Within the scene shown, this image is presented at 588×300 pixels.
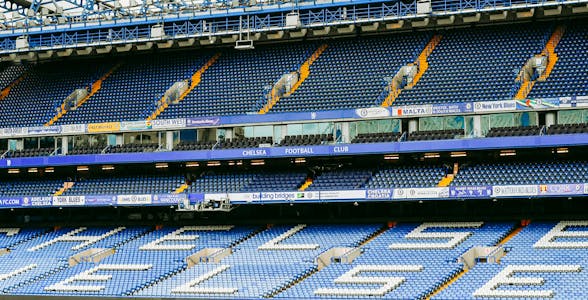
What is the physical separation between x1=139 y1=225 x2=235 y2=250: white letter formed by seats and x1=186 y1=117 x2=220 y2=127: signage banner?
569cm

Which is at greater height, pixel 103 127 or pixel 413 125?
pixel 103 127

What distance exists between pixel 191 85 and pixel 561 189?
23.4 meters

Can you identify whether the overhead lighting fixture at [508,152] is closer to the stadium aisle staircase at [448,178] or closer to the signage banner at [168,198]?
the stadium aisle staircase at [448,178]

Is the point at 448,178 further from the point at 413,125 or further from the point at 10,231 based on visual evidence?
the point at 10,231

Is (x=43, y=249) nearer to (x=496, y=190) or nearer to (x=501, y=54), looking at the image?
(x=496, y=190)

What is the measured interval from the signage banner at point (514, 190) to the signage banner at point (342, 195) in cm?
666

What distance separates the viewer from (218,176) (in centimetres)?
4747

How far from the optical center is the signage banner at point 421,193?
133 ft

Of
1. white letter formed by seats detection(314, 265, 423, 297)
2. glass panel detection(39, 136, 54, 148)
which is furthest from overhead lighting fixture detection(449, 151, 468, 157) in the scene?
glass panel detection(39, 136, 54, 148)

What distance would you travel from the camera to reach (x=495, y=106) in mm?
41594

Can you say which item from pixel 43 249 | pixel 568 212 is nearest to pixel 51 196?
pixel 43 249

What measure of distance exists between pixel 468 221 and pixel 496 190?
318 cm

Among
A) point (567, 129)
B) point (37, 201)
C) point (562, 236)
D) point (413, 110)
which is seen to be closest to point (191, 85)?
point (37, 201)

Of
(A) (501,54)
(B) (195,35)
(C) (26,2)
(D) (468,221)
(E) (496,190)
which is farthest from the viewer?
(C) (26,2)
